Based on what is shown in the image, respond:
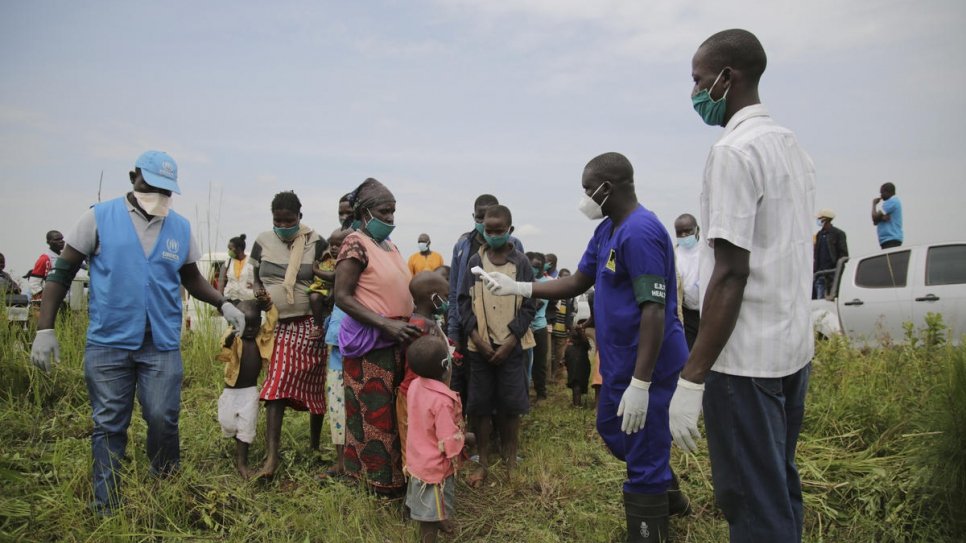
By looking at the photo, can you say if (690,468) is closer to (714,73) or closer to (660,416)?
(660,416)

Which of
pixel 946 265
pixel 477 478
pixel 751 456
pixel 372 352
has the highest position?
pixel 946 265

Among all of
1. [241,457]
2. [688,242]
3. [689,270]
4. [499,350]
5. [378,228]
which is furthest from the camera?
[688,242]

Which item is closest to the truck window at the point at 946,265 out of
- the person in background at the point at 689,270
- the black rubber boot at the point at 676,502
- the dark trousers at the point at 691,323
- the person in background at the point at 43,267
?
the person in background at the point at 689,270

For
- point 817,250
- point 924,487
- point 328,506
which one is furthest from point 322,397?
point 817,250

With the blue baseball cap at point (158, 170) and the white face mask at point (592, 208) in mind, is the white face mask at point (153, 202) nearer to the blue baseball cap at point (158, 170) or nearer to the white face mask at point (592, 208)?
the blue baseball cap at point (158, 170)

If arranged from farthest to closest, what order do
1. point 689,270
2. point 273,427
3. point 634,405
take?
point 689,270, point 273,427, point 634,405

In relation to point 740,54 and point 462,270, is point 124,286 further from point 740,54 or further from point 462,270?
point 740,54

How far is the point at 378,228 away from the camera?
12.8ft

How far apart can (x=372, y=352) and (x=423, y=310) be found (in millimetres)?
406

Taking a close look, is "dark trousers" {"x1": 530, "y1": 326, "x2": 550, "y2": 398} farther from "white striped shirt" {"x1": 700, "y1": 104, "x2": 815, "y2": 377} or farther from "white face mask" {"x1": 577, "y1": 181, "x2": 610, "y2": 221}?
"white striped shirt" {"x1": 700, "y1": 104, "x2": 815, "y2": 377}

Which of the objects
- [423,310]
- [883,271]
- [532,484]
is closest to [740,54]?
[423,310]

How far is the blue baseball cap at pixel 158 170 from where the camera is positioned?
11.8 ft

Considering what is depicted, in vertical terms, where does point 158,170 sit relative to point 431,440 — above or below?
above

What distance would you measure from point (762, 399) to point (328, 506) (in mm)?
2512
